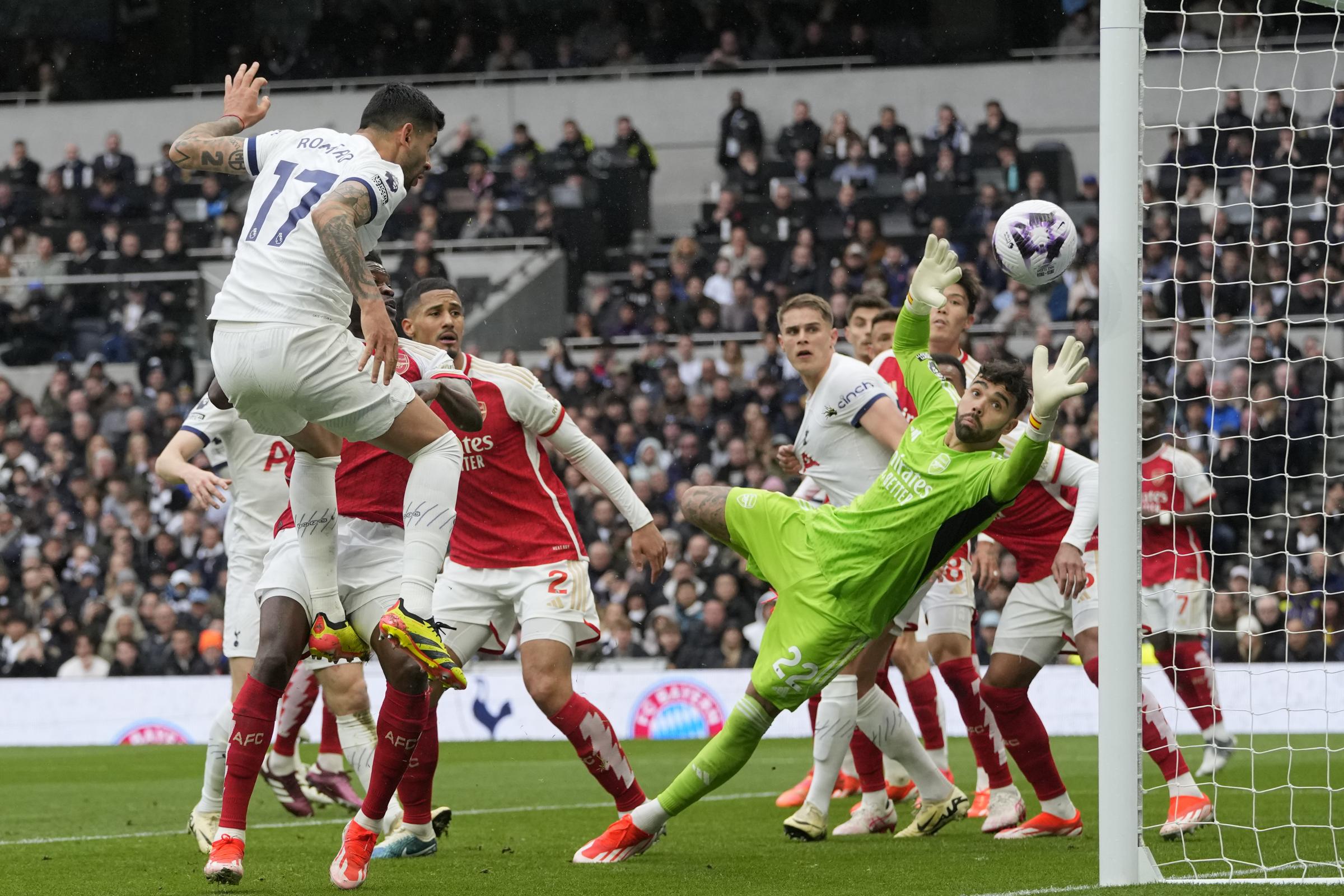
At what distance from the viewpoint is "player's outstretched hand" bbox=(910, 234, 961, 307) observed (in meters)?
5.81

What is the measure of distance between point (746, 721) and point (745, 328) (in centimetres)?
Result: 1412

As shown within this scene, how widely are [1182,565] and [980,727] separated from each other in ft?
10.4

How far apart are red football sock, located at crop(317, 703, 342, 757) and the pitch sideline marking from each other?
2.32ft

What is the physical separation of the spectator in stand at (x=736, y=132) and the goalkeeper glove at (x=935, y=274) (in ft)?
54.4

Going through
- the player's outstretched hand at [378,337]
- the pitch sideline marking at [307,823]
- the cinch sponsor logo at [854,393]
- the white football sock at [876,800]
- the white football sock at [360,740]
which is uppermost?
the player's outstretched hand at [378,337]

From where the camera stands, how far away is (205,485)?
7043 millimetres

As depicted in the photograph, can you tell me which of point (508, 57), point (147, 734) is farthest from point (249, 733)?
point (508, 57)

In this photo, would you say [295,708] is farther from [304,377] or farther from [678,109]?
[678,109]

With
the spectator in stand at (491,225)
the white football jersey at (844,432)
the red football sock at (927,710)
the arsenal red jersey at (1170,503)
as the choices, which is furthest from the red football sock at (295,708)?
the spectator in stand at (491,225)

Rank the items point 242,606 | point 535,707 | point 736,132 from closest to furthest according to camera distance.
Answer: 1. point 242,606
2. point 535,707
3. point 736,132

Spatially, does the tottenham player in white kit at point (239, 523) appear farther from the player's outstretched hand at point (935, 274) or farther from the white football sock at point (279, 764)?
the player's outstretched hand at point (935, 274)

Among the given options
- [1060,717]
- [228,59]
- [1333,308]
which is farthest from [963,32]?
[1060,717]

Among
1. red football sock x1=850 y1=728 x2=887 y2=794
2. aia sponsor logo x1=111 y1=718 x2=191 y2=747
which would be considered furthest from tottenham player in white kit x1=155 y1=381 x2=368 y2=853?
aia sponsor logo x1=111 y1=718 x2=191 y2=747

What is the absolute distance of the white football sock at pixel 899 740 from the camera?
698cm
